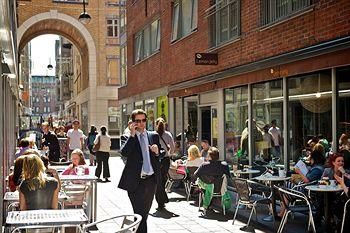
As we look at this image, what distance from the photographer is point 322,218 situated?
8.68m

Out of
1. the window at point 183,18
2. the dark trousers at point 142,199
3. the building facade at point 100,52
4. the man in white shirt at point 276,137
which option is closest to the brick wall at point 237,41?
the window at point 183,18

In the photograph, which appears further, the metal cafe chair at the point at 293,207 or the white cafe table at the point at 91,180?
the white cafe table at the point at 91,180

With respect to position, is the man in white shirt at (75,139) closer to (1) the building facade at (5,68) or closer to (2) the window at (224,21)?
(2) the window at (224,21)

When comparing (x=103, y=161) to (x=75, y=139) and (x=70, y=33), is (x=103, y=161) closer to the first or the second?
(x=75, y=139)

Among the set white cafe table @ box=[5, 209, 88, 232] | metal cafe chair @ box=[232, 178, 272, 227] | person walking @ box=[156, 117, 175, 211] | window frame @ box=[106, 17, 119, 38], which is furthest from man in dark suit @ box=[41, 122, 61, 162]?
window frame @ box=[106, 17, 119, 38]

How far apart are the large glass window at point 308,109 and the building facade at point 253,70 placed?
2 centimetres

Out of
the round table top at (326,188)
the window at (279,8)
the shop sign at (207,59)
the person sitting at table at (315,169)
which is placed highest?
the window at (279,8)

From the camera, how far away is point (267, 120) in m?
11.8

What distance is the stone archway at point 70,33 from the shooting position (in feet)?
123

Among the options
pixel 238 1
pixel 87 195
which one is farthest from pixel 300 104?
pixel 87 195

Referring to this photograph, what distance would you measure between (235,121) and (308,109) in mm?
3622

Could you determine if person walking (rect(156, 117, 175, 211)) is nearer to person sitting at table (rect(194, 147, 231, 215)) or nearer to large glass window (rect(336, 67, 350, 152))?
person sitting at table (rect(194, 147, 231, 215))

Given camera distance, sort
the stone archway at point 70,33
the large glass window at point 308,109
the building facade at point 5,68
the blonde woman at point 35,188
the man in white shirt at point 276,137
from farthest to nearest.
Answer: the stone archway at point 70,33
the man in white shirt at point 276,137
the large glass window at point 308,109
the blonde woman at point 35,188
the building facade at point 5,68

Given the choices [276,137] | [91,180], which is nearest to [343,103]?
[276,137]
